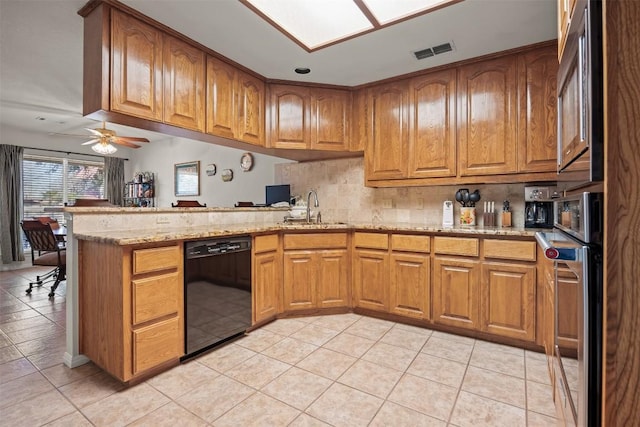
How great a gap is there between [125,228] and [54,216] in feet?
18.7

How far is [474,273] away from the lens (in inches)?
95.2

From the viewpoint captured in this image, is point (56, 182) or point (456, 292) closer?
point (456, 292)

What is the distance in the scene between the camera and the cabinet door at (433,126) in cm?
279

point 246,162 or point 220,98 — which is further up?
point 220,98

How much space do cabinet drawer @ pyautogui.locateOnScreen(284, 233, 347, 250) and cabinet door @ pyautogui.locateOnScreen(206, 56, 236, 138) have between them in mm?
1104

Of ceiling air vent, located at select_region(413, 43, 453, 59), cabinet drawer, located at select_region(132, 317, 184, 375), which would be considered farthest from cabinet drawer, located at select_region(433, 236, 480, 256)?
cabinet drawer, located at select_region(132, 317, 184, 375)

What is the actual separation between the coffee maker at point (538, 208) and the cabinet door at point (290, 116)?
209 centimetres

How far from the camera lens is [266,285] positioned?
273 centimetres

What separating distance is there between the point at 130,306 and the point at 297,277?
145 centimetres

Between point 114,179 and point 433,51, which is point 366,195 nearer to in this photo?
point 433,51

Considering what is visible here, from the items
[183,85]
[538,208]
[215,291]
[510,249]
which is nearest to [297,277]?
[215,291]

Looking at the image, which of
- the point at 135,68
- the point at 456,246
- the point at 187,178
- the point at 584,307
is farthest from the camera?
the point at 187,178

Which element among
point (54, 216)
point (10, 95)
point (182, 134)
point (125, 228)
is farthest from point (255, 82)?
point (54, 216)

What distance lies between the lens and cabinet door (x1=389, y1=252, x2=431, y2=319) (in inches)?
103
